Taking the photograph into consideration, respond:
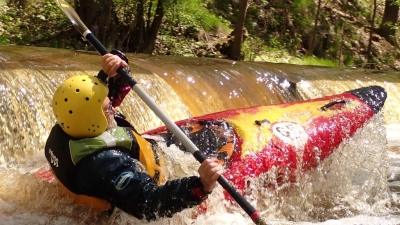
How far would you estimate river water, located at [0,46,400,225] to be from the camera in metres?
2.89

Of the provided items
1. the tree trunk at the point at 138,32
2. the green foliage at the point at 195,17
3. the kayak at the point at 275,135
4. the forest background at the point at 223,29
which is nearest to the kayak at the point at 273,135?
the kayak at the point at 275,135

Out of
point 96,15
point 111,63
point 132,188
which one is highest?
point 111,63

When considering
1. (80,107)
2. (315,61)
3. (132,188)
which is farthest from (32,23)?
(132,188)

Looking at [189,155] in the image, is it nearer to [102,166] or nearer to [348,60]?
[102,166]

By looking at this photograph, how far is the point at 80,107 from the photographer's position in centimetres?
244

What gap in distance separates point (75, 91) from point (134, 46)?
7231mm

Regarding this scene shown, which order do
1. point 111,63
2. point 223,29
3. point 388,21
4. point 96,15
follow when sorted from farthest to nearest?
1. point 388,21
2. point 223,29
3. point 96,15
4. point 111,63

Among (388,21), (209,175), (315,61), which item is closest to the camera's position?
(209,175)

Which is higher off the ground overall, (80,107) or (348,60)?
(80,107)

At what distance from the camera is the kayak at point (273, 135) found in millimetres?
3289

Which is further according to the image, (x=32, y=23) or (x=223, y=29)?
(x=223, y=29)

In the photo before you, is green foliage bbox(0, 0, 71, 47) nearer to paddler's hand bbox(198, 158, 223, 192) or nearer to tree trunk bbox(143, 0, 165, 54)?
tree trunk bbox(143, 0, 165, 54)

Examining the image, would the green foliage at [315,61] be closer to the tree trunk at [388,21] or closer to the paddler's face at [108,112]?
the tree trunk at [388,21]

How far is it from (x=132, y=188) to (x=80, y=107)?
407 mm
